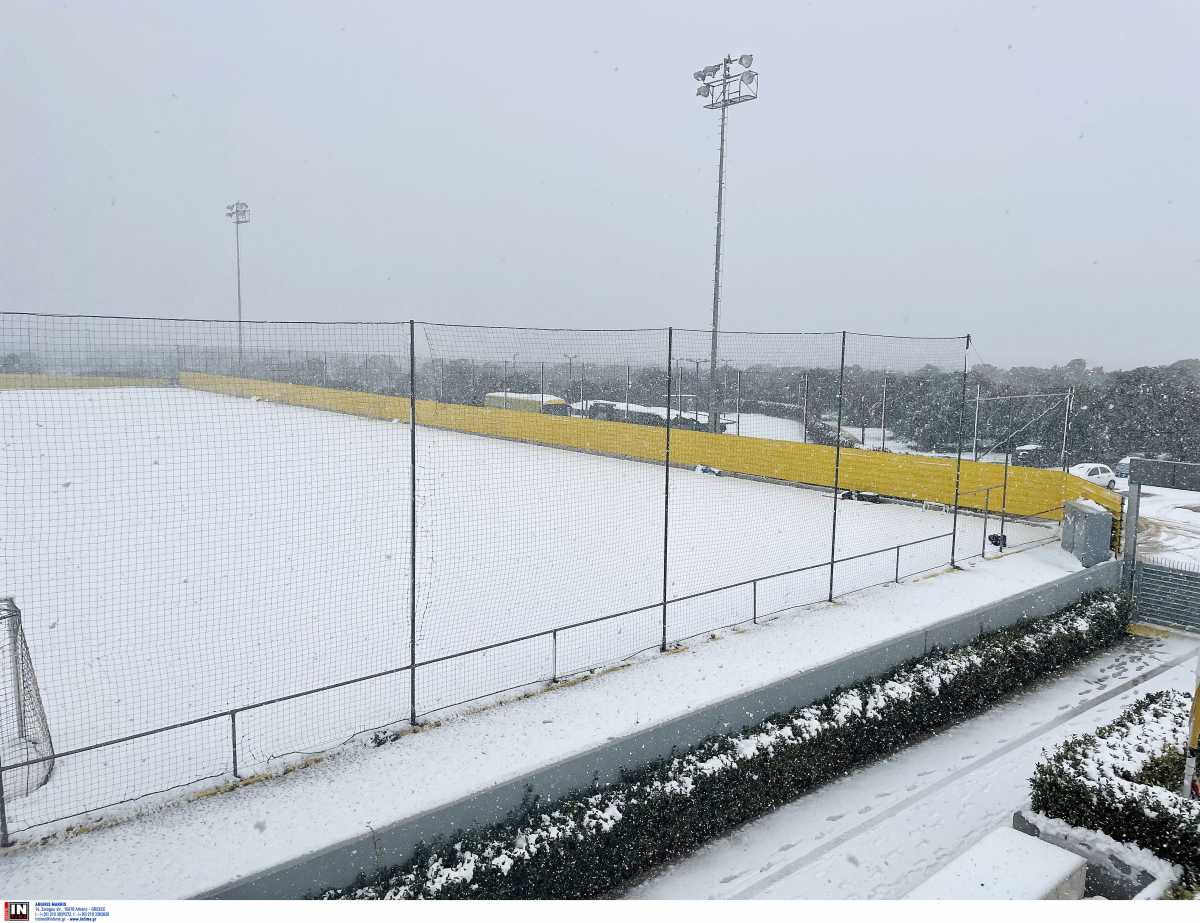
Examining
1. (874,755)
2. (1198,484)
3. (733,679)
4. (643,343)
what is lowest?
(874,755)

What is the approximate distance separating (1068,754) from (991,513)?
8802mm

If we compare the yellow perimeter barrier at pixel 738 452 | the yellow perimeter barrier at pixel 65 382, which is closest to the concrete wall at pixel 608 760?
the yellow perimeter barrier at pixel 738 452

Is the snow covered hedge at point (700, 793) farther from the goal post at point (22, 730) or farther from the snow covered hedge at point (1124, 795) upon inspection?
the goal post at point (22, 730)

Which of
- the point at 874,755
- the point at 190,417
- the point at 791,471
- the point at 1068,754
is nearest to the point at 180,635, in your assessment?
the point at 874,755

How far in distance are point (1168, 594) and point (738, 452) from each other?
8416mm

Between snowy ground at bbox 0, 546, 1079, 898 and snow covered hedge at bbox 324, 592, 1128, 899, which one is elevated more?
snowy ground at bbox 0, 546, 1079, 898

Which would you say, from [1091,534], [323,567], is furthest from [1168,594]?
[323,567]

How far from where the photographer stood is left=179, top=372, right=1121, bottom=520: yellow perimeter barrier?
11.8m

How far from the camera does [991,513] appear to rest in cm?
1307

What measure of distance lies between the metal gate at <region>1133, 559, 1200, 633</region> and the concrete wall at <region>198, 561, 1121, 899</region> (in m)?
1.92

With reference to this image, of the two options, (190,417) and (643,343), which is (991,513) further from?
(190,417)

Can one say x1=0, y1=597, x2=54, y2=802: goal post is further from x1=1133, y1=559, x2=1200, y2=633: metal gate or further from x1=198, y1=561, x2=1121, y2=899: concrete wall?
x1=1133, y1=559, x2=1200, y2=633: metal gate

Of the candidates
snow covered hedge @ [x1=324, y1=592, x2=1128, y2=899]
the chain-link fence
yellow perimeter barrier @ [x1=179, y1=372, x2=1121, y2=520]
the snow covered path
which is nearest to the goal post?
the chain-link fence

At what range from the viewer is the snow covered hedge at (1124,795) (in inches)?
168
